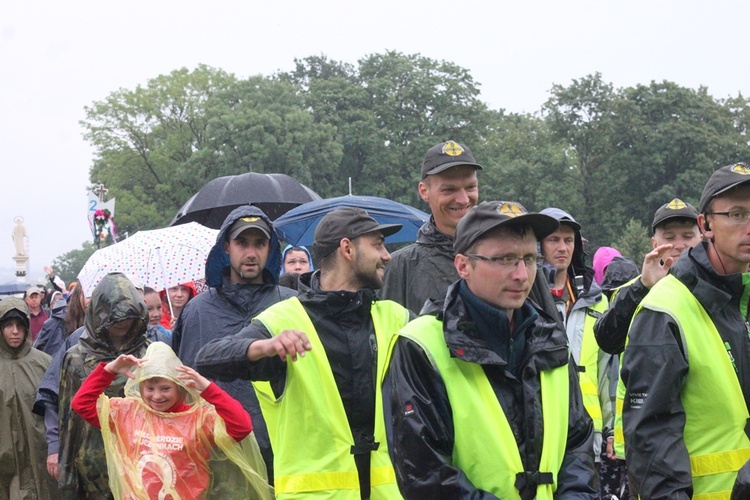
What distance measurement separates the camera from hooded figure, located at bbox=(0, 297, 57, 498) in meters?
8.77

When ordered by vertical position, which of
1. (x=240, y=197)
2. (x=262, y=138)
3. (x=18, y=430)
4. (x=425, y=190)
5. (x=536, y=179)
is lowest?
(x=18, y=430)

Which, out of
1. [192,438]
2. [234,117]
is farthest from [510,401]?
[234,117]

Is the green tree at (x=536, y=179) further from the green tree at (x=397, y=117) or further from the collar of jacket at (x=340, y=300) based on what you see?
the collar of jacket at (x=340, y=300)

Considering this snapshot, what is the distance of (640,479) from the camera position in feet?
12.6

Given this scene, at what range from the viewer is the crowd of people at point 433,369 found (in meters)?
3.48

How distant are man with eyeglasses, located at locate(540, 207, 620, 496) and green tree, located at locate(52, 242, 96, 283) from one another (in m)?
102

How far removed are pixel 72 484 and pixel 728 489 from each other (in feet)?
14.1

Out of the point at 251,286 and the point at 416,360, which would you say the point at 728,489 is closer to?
the point at 416,360

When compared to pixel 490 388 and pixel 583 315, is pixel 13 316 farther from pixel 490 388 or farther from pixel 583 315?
pixel 490 388

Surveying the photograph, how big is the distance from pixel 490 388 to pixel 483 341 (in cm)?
16

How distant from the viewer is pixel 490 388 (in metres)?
3.46

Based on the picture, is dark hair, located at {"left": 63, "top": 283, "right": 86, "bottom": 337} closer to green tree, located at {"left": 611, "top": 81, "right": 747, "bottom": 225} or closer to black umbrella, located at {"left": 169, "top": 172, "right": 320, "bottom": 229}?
black umbrella, located at {"left": 169, "top": 172, "right": 320, "bottom": 229}

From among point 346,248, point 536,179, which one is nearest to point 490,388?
point 346,248

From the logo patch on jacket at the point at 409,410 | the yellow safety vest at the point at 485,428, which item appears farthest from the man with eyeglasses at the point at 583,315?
the logo patch on jacket at the point at 409,410
